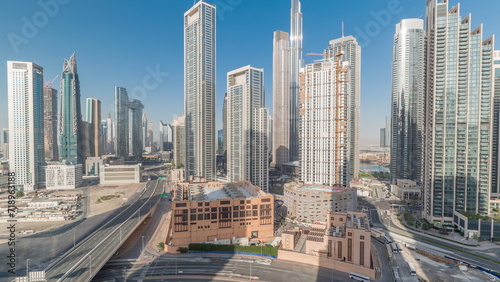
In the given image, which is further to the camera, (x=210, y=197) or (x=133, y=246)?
(x=210, y=197)

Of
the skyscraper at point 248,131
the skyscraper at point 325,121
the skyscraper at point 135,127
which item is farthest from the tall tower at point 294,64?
the skyscraper at point 135,127

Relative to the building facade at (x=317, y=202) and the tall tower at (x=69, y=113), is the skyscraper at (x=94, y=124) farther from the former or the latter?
the building facade at (x=317, y=202)

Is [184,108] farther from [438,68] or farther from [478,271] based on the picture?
[478,271]

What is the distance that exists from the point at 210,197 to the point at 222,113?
381 ft

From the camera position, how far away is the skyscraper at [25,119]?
77375 mm

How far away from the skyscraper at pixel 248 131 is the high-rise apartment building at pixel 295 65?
6649 centimetres

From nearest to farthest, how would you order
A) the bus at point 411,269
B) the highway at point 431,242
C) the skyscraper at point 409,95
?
1. the bus at point 411,269
2. the highway at point 431,242
3. the skyscraper at point 409,95

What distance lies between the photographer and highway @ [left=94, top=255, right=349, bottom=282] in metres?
32.0

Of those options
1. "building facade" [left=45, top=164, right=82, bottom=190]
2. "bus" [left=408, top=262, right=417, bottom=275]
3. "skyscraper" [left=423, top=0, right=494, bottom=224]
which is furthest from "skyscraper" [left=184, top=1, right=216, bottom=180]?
"bus" [left=408, top=262, right=417, bottom=275]

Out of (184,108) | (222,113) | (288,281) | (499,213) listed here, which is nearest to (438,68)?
(499,213)

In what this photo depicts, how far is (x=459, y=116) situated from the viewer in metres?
51.8

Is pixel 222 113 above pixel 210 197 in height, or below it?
above

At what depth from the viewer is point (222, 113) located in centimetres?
16038

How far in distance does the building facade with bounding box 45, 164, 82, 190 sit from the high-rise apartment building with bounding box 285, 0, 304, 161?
343 ft
